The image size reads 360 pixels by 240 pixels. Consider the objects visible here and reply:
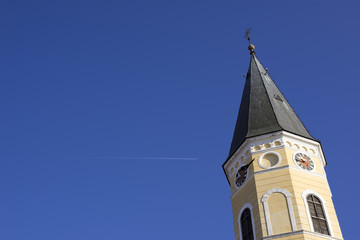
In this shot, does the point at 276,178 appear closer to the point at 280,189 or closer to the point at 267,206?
the point at 280,189

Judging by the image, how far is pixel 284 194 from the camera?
26.3 meters

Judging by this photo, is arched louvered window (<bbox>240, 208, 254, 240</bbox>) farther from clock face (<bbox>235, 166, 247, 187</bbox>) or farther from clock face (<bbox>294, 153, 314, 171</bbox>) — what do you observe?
clock face (<bbox>294, 153, 314, 171</bbox>)

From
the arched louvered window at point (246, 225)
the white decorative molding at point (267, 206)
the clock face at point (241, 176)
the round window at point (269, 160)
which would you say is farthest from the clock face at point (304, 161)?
the arched louvered window at point (246, 225)

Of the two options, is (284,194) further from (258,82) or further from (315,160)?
(258,82)

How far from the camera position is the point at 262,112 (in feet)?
105

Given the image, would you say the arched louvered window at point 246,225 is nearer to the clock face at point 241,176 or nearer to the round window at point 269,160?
the clock face at point 241,176

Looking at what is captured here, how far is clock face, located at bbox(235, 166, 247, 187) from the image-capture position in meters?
28.9

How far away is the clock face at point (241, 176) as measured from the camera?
28.9 meters

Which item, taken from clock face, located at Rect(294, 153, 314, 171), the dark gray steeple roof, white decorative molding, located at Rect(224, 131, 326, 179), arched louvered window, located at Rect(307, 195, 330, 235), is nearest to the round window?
white decorative molding, located at Rect(224, 131, 326, 179)

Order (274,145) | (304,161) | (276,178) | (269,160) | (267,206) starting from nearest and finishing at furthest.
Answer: (267,206), (276,178), (269,160), (304,161), (274,145)

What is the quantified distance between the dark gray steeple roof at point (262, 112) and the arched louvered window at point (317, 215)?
15.7 ft

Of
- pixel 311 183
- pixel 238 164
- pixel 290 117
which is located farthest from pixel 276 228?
pixel 290 117

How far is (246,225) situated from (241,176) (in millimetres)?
3245

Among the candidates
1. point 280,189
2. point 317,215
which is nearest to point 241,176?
point 280,189
